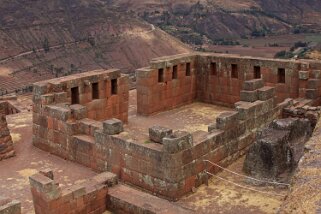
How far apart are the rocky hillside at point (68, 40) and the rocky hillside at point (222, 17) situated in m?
17.9

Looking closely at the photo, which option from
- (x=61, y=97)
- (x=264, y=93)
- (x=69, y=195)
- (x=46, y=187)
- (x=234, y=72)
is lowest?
(x=69, y=195)

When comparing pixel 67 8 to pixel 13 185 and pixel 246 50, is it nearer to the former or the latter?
pixel 246 50

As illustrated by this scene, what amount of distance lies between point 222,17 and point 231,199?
291 ft

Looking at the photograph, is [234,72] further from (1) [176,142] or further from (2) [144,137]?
(1) [176,142]

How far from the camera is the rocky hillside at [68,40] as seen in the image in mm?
57406

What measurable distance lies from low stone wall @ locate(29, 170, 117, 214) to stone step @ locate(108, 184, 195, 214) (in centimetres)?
21

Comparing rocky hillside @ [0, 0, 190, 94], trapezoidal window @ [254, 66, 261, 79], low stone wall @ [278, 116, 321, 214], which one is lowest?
rocky hillside @ [0, 0, 190, 94]

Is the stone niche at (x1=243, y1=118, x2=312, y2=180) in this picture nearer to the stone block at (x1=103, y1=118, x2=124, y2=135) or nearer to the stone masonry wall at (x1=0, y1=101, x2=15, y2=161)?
the stone block at (x1=103, y1=118, x2=124, y2=135)

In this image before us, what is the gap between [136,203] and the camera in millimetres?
9820

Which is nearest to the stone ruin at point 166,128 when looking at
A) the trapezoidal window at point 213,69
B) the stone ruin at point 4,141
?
the trapezoidal window at point 213,69

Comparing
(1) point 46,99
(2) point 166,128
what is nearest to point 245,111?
(2) point 166,128

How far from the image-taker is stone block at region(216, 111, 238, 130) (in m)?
12.2

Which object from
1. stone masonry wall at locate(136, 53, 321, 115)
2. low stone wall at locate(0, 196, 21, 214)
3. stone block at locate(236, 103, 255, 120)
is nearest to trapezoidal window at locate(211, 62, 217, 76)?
stone masonry wall at locate(136, 53, 321, 115)

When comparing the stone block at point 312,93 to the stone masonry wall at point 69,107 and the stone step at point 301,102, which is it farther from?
the stone masonry wall at point 69,107
